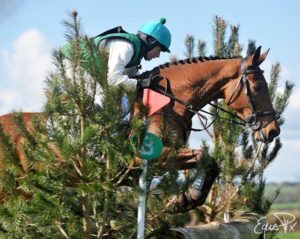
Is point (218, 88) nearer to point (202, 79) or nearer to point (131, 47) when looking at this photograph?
point (202, 79)

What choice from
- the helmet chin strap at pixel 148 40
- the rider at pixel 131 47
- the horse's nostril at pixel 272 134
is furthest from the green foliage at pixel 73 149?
the horse's nostril at pixel 272 134

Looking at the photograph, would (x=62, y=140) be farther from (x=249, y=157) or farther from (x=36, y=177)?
(x=249, y=157)

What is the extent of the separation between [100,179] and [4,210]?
60cm

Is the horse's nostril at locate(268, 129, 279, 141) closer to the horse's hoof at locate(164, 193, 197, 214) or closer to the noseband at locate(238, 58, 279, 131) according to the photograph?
the noseband at locate(238, 58, 279, 131)

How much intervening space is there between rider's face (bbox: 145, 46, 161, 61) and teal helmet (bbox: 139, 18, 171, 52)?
0.04 meters

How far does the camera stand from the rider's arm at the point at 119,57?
4.63 metres

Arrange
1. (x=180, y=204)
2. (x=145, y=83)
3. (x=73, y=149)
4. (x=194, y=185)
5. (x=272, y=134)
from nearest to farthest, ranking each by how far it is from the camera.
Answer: (x=73, y=149) < (x=180, y=204) < (x=194, y=185) < (x=145, y=83) < (x=272, y=134)

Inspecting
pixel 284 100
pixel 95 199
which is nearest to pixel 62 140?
pixel 95 199

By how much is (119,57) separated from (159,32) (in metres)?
0.70

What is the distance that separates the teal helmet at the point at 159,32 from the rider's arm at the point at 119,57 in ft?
1.53

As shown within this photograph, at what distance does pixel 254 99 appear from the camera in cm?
529

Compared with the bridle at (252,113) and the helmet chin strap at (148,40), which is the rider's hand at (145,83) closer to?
the helmet chin strap at (148,40)

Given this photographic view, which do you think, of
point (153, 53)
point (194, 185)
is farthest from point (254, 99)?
point (194, 185)

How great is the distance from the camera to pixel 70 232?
11.8 feet
